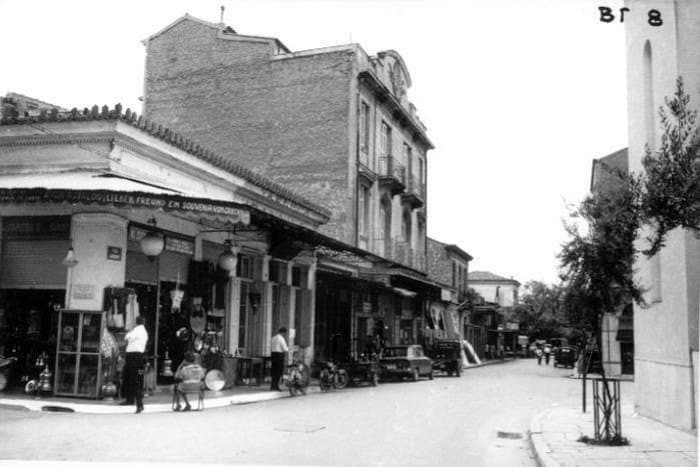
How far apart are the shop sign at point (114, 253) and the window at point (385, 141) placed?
18.4 meters

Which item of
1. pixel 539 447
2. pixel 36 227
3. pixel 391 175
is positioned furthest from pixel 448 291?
pixel 539 447

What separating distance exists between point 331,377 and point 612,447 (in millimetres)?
9575

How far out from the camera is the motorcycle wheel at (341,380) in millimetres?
18438

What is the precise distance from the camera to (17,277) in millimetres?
13250

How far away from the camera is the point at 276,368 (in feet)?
53.3

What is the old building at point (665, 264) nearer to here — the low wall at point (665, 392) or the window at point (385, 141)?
the low wall at point (665, 392)

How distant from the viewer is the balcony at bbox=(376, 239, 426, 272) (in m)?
30.5

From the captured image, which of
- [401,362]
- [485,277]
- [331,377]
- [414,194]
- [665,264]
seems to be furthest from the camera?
[485,277]

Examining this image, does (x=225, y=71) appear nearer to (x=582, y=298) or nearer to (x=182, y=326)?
(x=182, y=326)

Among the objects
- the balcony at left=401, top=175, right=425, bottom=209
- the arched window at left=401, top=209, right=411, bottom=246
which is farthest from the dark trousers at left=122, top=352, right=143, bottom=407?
the arched window at left=401, top=209, right=411, bottom=246

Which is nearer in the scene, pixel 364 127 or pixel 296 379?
pixel 296 379

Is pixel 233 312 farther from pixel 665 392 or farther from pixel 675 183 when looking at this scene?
pixel 675 183

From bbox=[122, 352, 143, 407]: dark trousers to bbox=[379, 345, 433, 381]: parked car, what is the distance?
1246 centimetres

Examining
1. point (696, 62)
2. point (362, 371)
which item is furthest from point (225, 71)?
point (696, 62)
